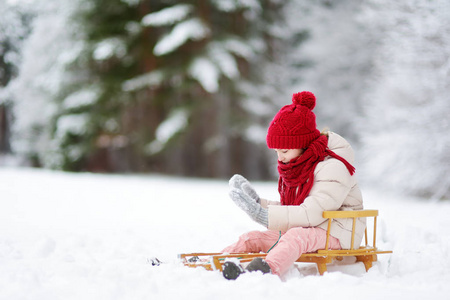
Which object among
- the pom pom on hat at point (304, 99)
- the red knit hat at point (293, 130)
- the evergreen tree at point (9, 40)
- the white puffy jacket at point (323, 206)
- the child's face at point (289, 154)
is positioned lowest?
the white puffy jacket at point (323, 206)

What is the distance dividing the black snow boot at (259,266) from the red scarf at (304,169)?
0.60m

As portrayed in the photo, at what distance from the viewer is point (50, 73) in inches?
547

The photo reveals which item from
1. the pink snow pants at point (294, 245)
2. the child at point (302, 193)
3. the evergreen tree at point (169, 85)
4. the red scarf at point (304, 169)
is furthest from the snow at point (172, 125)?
the pink snow pants at point (294, 245)

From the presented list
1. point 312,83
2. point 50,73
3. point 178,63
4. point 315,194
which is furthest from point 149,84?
point 315,194

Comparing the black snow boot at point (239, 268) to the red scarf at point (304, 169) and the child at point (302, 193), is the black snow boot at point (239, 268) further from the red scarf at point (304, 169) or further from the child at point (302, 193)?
the red scarf at point (304, 169)

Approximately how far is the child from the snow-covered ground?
240 mm

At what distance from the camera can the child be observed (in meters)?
3.25

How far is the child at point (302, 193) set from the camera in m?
3.25

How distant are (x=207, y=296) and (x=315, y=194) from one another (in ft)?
3.72

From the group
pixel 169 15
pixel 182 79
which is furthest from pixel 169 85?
pixel 169 15

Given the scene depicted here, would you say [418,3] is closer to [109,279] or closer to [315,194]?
[315,194]

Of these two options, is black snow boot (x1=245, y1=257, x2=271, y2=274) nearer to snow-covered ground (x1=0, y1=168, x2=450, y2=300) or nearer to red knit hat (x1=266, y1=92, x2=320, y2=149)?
snow-covered ground (x1=0, y1=168, x2=450, y2=300)

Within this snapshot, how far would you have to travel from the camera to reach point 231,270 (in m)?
2.94

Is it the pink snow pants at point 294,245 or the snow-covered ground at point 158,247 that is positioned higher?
the pink snow pants at point 294,245
